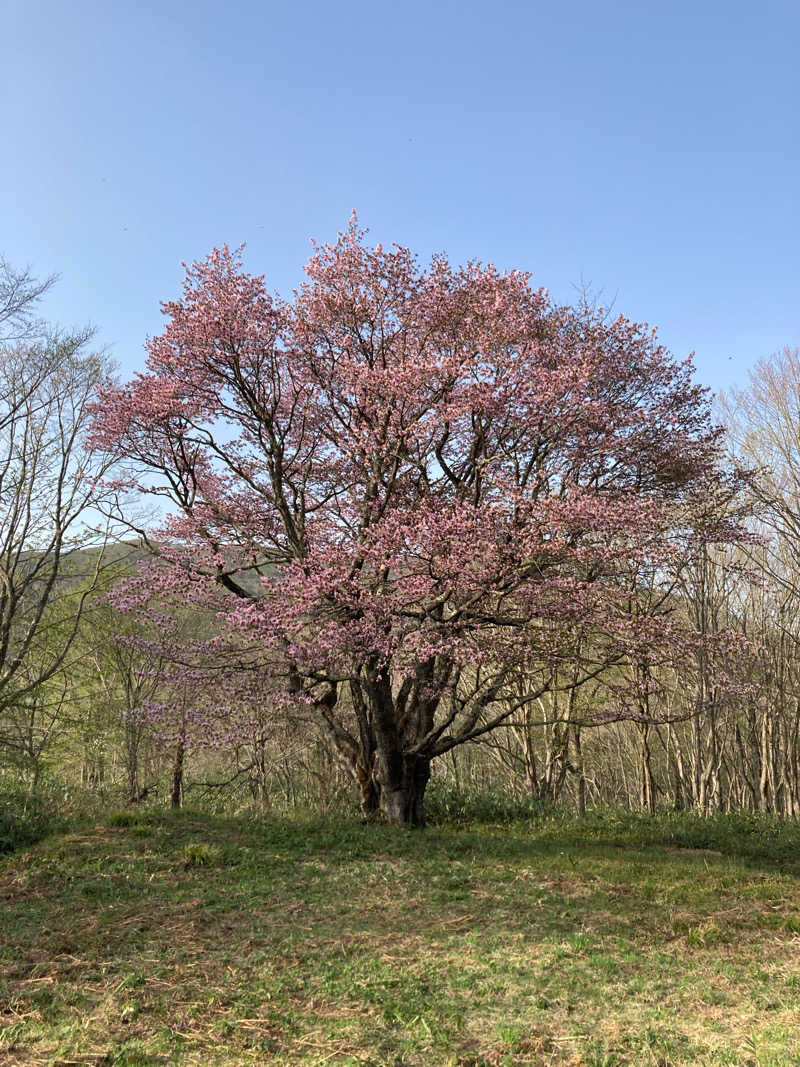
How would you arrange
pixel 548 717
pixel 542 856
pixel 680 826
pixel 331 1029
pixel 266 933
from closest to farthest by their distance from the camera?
pixel 331 1029
pixel 266 933
pixel 542 856
pixel 680 826
pixel 548 717

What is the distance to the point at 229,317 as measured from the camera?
888 cm

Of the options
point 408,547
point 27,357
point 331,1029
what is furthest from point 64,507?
point 331,1029

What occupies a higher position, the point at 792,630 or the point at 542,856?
the point at 792,630

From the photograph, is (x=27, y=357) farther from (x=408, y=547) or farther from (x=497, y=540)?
(x=497, y=540)

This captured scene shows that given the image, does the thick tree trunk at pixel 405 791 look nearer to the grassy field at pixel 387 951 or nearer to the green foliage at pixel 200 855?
the grassy field at pixel 387 951

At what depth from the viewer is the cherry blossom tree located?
755cm

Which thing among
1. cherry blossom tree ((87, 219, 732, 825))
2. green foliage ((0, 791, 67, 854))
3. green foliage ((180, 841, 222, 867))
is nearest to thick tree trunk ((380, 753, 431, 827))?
cherry blossom tree ((87, 219, 732, 825))

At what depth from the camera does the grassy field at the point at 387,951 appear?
3.72 m

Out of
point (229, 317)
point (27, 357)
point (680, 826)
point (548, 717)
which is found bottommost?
point (680, 826)

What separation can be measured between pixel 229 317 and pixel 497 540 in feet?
14.7

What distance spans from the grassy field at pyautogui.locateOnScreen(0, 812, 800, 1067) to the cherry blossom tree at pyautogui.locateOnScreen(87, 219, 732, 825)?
83.0 inches

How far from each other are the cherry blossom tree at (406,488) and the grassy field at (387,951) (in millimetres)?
2109

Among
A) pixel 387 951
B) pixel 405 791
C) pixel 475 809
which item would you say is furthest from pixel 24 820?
pixel 475 809

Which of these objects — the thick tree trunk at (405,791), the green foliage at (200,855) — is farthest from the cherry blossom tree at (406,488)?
the green foliage at (200,855)
